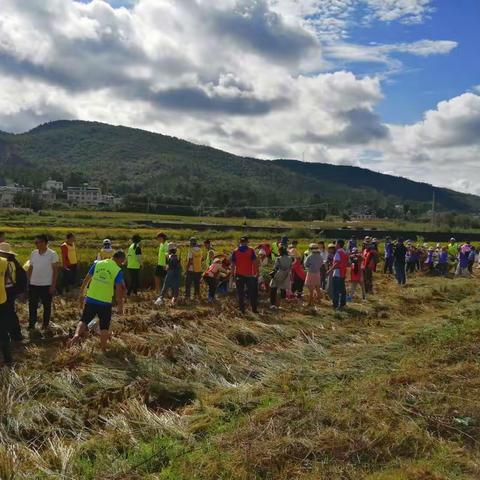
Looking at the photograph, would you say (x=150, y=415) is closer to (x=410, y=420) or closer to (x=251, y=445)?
(x=251, y=445)

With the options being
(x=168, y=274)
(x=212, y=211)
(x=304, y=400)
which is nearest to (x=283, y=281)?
(x=168, y=274)

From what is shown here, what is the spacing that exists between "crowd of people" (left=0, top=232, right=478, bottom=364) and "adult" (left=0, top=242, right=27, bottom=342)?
1 cm

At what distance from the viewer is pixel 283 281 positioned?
1270 centimetres

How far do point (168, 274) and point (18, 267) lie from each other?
4018 mm

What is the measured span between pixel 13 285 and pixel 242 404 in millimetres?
4296

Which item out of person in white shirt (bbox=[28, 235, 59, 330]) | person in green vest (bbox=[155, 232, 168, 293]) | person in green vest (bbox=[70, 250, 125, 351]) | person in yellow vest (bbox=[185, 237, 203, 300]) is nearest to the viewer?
person in green vest (bbox=[70, 250, 125, 351])

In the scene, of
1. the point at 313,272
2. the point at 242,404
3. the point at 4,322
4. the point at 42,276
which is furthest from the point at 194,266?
the point at 242,404

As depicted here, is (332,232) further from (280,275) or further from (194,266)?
(280,275)

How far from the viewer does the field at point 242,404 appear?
4.84 m

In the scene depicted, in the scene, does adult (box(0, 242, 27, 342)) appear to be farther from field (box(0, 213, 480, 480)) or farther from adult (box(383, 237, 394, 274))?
adult (box(383, 237, 394, 274))

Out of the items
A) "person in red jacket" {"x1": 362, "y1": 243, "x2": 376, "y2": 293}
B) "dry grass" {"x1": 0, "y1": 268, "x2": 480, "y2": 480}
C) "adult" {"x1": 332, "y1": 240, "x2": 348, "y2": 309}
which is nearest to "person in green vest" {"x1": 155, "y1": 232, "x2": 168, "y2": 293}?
"dry grass" {"x1": 0, "y1": 268, "x2": 480, "y2": 480}

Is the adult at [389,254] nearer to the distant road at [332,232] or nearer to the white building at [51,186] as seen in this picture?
the distant road at [332,232]

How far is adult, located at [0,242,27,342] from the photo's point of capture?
8375mm

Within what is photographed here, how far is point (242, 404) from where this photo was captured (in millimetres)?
6215
